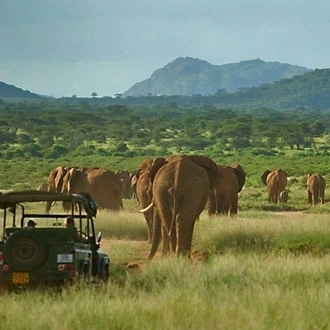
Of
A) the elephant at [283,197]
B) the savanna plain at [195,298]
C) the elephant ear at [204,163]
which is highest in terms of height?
the elephant ear at [204,163]

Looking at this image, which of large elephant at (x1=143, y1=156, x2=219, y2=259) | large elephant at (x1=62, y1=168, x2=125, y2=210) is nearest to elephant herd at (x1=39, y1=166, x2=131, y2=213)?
large elephant at (x1=62, y1=168, x2=125, y2=210)

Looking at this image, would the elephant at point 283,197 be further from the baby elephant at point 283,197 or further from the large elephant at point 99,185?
the large elephant at point 99,185

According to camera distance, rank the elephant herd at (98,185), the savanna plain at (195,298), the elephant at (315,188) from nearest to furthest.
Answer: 1. the savanna plain at (195,298)
2. the elephant herd at (98,185)
3. the elephant at (315,188)

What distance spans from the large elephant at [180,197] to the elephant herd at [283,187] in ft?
76.0

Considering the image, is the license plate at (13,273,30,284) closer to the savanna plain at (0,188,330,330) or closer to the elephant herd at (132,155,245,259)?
the savanna plain at (0,188,330,330)

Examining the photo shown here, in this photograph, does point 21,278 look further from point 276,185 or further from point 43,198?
point 276,185

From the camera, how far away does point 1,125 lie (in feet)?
391

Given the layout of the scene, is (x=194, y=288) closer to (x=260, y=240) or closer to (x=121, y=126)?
(x=260, y=240)

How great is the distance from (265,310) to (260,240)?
9.61 meters

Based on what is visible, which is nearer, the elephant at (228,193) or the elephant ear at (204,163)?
the elephant ear at (204,163)

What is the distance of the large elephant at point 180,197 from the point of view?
17906 mm

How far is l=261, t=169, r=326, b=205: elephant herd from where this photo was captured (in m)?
41.3

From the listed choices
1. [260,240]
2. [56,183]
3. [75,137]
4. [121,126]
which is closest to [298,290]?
[260,240]

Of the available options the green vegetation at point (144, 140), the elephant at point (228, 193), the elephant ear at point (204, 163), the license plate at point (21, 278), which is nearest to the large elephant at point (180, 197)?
the elephant ear at point (204, 163)
